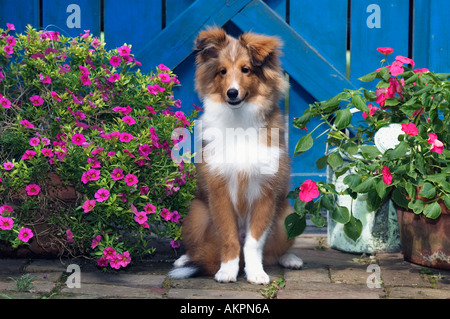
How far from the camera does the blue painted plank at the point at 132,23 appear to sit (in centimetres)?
498

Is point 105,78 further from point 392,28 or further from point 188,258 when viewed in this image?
point 392,28

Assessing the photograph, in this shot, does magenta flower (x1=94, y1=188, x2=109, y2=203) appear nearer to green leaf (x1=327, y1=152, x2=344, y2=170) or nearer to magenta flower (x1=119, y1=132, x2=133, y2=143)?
magenta flower (x1=119, y1=132, x2=133, y2=143)

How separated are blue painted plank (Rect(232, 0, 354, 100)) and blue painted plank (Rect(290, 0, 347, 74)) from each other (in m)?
0.09

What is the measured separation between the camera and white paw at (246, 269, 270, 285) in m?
3.47

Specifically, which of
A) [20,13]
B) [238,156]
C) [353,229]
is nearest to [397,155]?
[353,229]

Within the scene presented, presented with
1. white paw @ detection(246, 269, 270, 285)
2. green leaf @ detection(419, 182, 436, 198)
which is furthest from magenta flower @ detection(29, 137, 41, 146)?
green leaf @ detection(419, 182, 436, 198)

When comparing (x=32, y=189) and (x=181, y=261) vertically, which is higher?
(x=32, y=189)

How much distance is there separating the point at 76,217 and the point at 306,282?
1.40 m

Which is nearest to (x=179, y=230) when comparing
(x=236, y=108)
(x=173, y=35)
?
(x=236, y=108)

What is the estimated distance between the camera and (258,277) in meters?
3.49

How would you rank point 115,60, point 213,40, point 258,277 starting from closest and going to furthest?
point 258,277 → point 213,40 → point 115,60

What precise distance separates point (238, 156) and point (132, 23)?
6.20 feet

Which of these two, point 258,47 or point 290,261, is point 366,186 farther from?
point 258,47

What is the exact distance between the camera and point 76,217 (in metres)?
3.82
